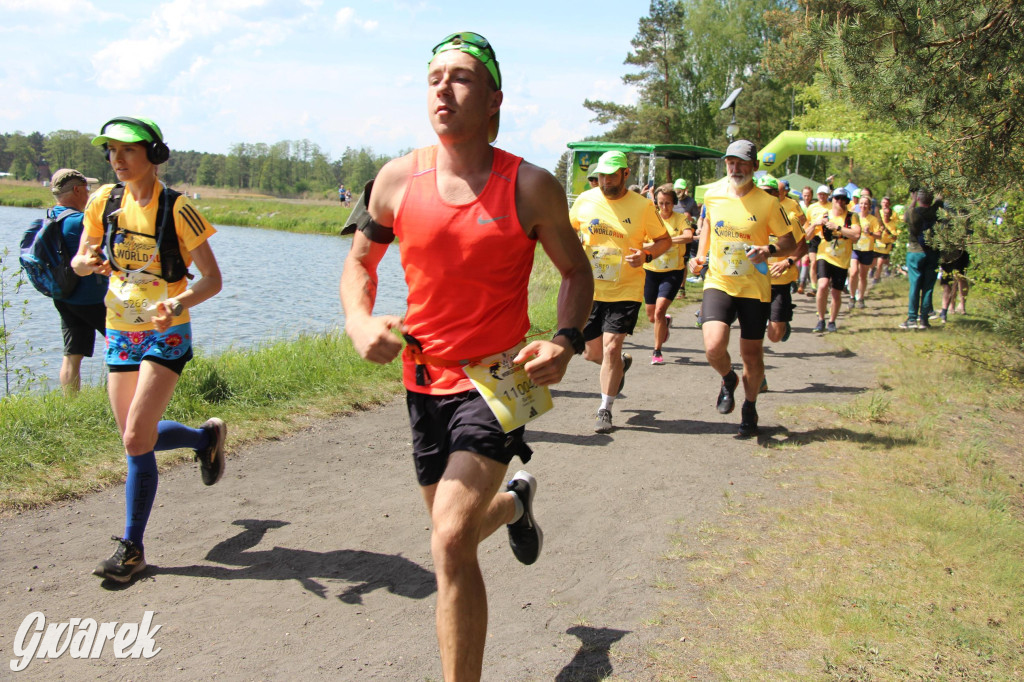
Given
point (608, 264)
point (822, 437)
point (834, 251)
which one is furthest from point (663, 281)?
point (834, 251)

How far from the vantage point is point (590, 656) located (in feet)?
11.7

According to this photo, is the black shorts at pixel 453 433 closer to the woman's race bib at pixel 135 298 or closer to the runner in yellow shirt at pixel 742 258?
the woman's race bib at pixel 135 298

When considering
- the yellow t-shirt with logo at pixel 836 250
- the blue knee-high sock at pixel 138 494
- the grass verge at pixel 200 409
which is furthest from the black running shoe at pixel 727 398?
the yellow t-shirt with logo at pixel 836 250

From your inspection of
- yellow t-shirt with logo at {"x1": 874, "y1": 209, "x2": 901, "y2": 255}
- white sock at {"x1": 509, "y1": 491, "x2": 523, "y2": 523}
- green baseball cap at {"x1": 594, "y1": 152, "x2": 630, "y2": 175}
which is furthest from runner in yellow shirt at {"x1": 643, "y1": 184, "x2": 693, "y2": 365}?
yellow t-shirt with logo at {"x1": 874, "y1": 209, "x2": 901, "y2": 255}

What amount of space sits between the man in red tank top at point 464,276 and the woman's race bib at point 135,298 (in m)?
1.73

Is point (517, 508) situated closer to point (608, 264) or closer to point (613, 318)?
point (613, 318)

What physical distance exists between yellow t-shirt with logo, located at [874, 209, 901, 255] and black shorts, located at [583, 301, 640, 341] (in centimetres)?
997

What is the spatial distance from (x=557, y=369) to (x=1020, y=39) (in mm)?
4393

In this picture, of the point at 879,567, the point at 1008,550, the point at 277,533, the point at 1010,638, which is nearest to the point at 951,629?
the point at 1010,638

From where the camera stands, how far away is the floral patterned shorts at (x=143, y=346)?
449 centimetres

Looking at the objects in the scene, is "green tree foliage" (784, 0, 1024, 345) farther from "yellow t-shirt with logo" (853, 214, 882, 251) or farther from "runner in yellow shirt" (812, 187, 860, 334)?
"yellow t-shirt with logo" (853, 214, 882, 251)

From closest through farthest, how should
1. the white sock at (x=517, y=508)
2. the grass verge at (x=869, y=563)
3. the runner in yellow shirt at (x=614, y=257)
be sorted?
1. the grass verge at (x=869, y=563)
2. the white sock at (x=517, y=508)
3. the runner in yellow shirt at (x=614, y=257)

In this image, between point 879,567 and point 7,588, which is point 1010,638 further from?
point 7,588

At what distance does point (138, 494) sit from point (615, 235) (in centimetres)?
471
